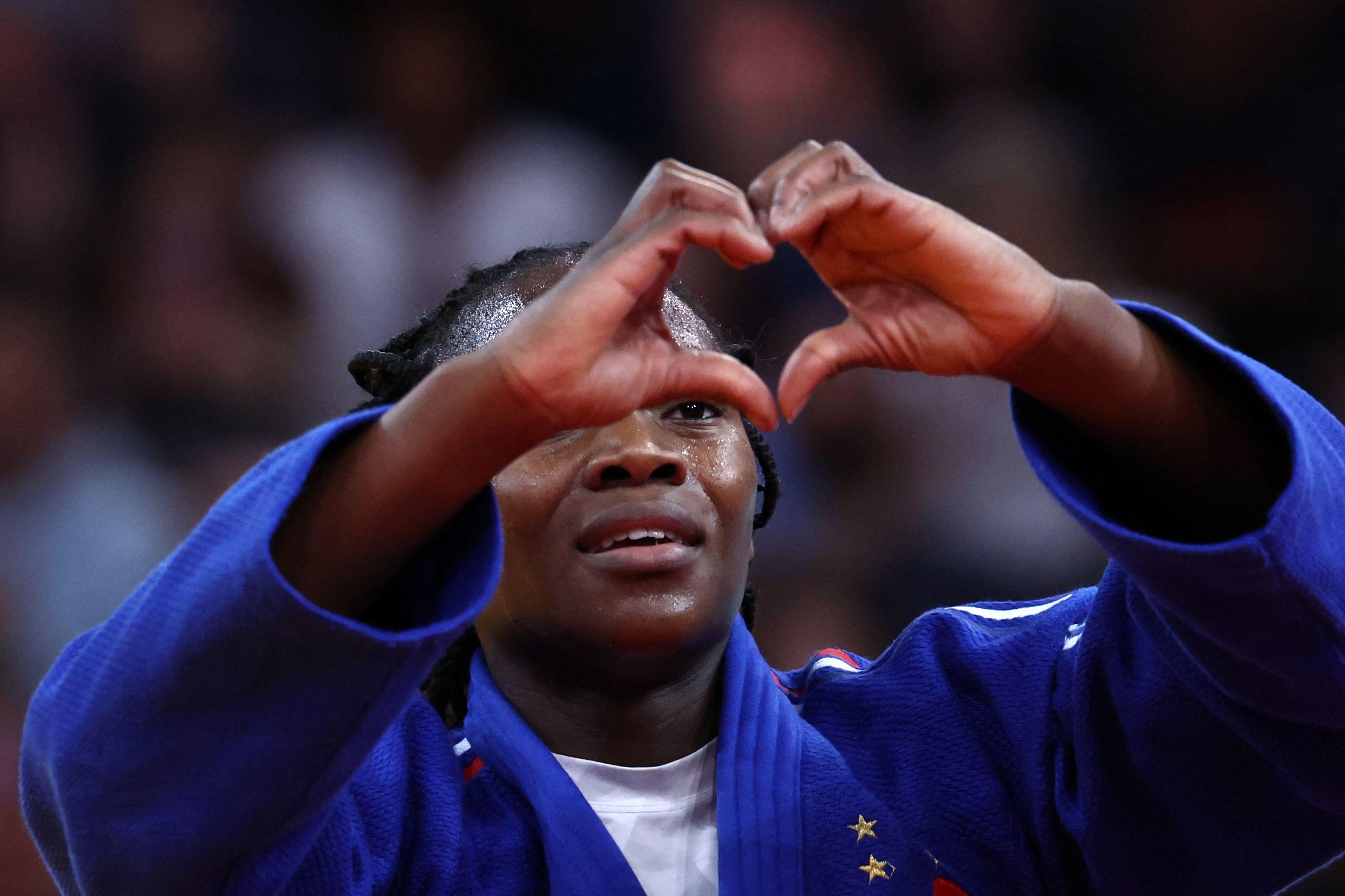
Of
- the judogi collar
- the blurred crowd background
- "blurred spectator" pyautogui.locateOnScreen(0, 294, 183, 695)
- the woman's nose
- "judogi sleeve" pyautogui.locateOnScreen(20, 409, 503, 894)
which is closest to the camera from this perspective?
"judogi sleeve" pyautogui.locateOnScreen(20, 409, 503, 894)

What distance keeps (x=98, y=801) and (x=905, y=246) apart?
2.59 feet

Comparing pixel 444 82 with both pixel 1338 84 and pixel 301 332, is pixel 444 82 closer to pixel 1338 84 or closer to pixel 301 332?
pixel 301 332

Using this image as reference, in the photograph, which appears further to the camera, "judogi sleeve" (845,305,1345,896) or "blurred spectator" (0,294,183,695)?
"blurred spectator" (0,294,183,695)

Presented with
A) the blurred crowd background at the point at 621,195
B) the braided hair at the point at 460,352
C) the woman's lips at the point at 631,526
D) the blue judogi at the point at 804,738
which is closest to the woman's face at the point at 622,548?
the woman's lips at the point at 631,526

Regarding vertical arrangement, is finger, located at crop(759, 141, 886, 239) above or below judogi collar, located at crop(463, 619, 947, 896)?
above

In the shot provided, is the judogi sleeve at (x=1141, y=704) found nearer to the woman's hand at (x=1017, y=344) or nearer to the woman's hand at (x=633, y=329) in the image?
the woman's hand at (x=1017, y=344)

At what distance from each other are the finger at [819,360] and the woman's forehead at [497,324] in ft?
2.06

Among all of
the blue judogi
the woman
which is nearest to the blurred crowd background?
the blue judogi

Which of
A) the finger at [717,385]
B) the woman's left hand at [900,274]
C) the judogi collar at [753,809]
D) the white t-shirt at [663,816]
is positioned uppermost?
the woman's left hand at [900,274]

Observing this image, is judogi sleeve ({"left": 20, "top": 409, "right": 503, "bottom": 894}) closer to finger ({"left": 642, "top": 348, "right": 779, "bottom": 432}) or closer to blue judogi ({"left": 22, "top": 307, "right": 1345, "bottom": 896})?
blue judogi ({"left": 22, "top": 307, "right": 1345, "bottom": 896})

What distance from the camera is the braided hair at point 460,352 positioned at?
1.85 meters

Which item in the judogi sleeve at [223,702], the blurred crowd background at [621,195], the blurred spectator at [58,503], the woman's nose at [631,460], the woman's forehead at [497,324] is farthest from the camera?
the blurred crowd background at [621,195]

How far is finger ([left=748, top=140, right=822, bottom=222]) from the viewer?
115cm

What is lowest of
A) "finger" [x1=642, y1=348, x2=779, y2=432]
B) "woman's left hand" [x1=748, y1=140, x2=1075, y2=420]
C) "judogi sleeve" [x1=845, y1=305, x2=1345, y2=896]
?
"judogi sleeve" [x1=845, y1=305, x2=1345, y2=896]
